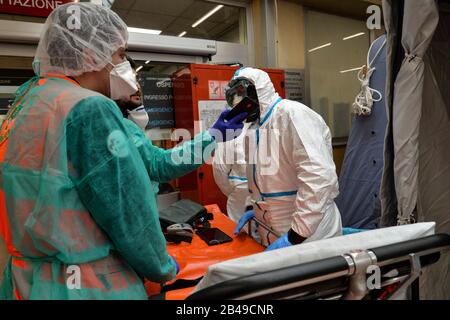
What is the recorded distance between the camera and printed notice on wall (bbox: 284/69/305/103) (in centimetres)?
346

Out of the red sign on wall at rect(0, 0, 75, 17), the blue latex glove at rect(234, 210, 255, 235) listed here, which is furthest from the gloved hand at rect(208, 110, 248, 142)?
the red sign on wall at rect(0, 0, 75, 17)

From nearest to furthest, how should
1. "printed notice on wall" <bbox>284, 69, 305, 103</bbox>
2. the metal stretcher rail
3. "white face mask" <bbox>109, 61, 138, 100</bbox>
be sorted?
the metal stretcher rail, "white face mask" <bbox>109, 61, 138, 100</bbox>, "printed notice on wall" <bbox>284, 69, 305, 103</bbox>

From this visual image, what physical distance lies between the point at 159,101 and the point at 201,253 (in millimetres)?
1710

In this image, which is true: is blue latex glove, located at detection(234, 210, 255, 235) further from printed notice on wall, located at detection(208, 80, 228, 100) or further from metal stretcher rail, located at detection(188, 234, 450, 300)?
printed notice on wall, located at detection(208, 80, 228, 100)

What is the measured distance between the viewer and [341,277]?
69cm

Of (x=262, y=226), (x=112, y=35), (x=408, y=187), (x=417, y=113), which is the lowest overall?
(x=262, y=226)

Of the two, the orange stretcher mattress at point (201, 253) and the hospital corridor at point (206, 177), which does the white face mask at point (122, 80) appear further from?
the orange stretcher mattress at point (201, 253)

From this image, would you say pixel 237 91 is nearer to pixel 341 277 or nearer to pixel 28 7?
pixel 341 277

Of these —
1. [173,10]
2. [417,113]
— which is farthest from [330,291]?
[173,10]

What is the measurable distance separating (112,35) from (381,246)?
110cm

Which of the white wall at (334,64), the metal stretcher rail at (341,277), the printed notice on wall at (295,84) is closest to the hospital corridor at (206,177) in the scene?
the metal stretcher rail at (341,277)

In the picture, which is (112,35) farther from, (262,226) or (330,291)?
(262,226)

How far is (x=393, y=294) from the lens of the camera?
31.2 inches

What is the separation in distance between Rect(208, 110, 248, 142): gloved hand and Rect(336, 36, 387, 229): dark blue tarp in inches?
52.7
